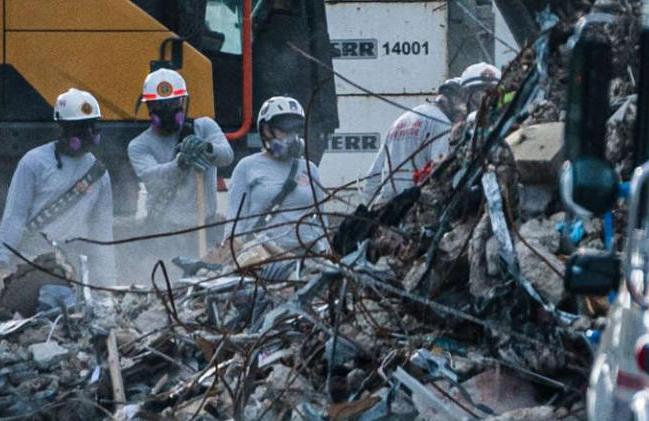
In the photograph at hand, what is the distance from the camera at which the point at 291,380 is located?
7188 millimetres

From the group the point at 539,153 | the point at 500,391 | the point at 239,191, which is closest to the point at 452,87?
the point at 239,191

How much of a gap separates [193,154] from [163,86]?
2.16ft

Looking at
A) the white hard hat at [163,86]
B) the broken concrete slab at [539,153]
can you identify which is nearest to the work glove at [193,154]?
the white hard hat at [163,86]

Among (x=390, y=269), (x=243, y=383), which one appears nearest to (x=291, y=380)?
(x=243, y=383)

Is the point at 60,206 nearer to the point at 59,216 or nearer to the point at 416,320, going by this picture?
the point at 59,216

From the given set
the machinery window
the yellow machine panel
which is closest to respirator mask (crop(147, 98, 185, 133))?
the yellow machine panel

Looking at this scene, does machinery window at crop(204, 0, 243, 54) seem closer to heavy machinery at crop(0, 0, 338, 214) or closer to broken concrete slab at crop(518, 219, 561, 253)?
heavy machinery at crop(0, 0, 338, 214)

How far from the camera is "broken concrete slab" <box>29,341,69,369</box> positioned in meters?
8.56

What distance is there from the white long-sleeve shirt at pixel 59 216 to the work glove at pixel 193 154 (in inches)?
25.3

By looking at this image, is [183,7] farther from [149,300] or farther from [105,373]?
[105,373]

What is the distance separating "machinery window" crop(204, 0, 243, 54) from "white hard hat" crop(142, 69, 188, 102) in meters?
1.74

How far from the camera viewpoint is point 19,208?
11383mm

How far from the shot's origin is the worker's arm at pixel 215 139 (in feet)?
40.5

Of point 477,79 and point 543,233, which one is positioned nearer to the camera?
point 543,233
